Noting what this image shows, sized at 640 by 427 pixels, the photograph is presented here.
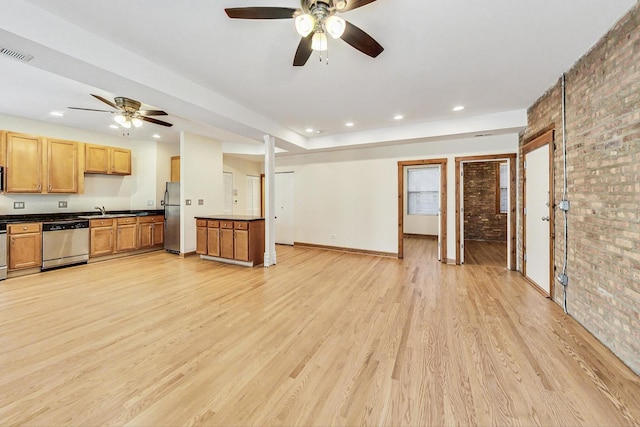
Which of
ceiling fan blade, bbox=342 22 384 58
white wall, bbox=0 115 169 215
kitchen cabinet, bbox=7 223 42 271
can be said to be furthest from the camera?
white wall, bbox=0 115 169 215

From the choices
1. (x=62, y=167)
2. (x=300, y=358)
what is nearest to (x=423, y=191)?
(x=300, y=358)

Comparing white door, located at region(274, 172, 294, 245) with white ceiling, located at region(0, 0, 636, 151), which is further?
white door, located at region(274, 172, 294, 245)

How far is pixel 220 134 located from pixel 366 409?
5.62m

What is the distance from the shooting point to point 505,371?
6.14ft

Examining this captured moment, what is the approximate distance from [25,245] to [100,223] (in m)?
1.08

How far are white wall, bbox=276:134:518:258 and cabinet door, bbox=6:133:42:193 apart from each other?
15.4 feet

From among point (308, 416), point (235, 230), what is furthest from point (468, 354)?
point (235, 230)

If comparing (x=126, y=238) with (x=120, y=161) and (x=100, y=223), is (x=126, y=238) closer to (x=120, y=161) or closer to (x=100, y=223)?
(x=100, y=223)

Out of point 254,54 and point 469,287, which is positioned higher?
point 254,54

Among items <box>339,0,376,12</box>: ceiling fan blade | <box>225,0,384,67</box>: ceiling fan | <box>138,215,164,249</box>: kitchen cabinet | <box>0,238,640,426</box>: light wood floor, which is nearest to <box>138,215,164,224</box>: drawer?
<box>138,215,164,249</box>: kitchen cabinet

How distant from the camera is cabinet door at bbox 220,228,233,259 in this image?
499 cm

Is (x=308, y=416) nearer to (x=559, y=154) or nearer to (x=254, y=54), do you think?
(x=254, y=54)

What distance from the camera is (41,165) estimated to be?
468 centimetres

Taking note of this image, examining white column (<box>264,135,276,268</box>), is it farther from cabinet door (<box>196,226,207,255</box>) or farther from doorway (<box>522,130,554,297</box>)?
doorway (<box>522,130,554,297</box>)
